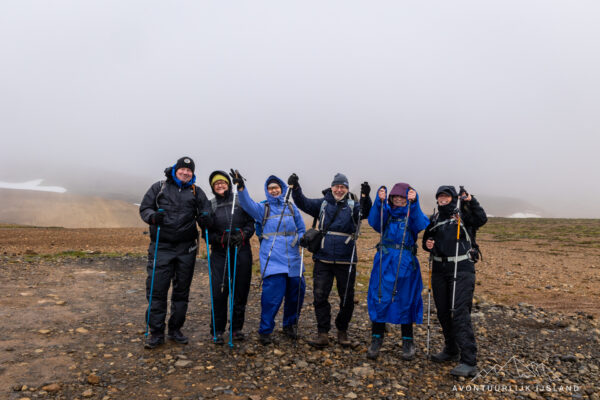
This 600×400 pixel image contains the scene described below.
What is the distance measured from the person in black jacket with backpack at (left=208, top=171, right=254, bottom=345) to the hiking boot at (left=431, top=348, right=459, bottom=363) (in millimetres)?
3791

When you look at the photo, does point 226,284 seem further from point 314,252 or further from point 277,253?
point 314,252

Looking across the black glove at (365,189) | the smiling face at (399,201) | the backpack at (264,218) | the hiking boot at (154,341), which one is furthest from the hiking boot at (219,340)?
the smiling face at (399,201)

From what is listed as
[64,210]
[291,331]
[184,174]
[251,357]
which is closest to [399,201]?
[291,331]

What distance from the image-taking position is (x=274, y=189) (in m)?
7.87

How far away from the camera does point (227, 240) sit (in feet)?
24.1

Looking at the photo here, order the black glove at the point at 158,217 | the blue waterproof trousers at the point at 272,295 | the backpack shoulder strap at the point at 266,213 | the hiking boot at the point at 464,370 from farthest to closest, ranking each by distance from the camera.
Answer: the backpack shoulder strap at the point at 266,213 < the blue waterproof trousers at the point at 272,295 < the black glove at the point at 158,217 < the hiking boot at the point at 464,370

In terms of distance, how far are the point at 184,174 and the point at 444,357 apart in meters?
6.15

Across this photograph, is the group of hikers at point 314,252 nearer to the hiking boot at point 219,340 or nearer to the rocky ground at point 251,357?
the hiking boot at point 219,340

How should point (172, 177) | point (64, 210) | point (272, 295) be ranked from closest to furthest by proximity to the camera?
point (172, 177), point (272, 295), point (64, 210)

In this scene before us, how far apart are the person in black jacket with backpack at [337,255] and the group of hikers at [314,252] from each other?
20 millimetres

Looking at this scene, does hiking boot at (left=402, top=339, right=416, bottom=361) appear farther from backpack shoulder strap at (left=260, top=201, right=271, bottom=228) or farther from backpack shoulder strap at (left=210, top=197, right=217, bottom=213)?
backpack shoulder strap at (left=210, top=197, right=217, bottom=213)

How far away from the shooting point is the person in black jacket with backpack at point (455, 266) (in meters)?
6.49

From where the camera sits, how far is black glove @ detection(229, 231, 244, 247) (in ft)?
24.0

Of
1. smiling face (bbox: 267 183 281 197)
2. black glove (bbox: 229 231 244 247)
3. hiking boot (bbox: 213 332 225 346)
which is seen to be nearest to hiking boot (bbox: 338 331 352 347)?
hiking boot (bbox: 213 332 225 346)
